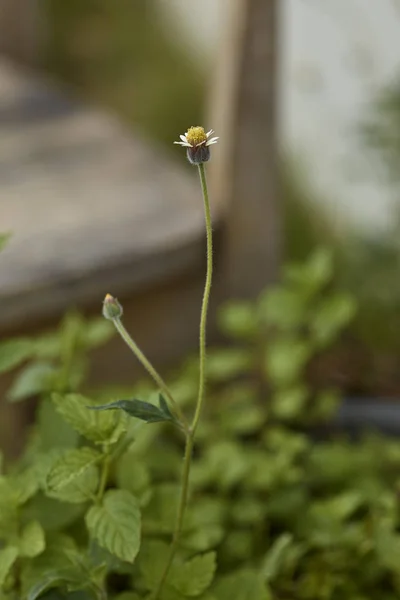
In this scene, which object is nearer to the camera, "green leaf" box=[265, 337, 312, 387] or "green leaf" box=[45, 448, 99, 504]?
"green leaf" box=[45, 448, 99, 504]

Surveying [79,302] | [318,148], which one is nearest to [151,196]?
[79,302]

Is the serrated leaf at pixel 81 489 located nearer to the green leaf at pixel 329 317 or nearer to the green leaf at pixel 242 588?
the green leaf at pixel 242 588

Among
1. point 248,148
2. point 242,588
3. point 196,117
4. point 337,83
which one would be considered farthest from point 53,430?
point 196,117

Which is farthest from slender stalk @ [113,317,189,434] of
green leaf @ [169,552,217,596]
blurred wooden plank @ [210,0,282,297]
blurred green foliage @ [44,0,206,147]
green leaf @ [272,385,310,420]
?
blurred green foliage @ [44,0,206,147]

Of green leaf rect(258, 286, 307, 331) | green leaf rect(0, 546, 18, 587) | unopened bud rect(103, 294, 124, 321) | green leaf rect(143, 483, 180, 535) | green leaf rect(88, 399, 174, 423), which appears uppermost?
unopened bud rect(103, 294, 124, 321)

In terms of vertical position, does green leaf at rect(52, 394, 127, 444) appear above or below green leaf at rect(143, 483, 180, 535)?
above

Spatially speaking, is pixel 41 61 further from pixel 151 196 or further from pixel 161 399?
pixel 161 399

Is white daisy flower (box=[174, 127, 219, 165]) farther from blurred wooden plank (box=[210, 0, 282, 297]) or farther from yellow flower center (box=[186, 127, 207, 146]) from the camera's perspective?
blurred wooden plank (box=[210, 0, 282, 297])
